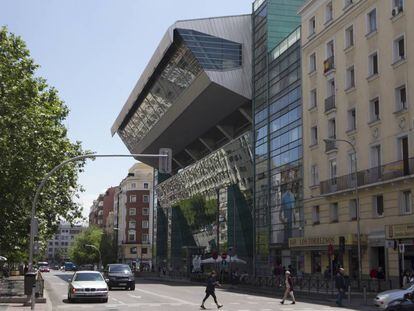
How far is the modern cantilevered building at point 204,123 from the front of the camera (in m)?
59.7

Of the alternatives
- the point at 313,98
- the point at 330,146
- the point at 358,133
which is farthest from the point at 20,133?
the point at 313,98

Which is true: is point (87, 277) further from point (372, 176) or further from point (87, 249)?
point (87, 249)

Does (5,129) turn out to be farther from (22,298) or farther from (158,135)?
(158,135)

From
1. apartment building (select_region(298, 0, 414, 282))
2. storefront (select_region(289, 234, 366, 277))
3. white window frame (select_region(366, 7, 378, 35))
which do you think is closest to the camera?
apartment building (select_region(298, 0, 414, 282))

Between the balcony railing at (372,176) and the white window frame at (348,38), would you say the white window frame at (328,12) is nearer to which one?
the white window frame at (348,38)

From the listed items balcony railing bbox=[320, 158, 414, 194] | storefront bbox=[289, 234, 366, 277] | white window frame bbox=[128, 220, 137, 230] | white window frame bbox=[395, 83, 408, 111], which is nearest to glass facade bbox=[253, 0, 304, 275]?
storefront bbox=[289, 234, 366, 277]

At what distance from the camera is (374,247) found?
3791cm

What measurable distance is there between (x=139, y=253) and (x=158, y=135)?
59.3 meters

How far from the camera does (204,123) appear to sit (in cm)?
7131

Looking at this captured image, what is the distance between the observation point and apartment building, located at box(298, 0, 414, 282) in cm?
3503

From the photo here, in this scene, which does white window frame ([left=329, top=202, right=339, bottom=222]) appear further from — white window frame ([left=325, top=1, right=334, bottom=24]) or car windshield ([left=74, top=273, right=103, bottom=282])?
car windshield ([left=74, top=273, right=103, bottom=282])

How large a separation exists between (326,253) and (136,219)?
97.1 metres

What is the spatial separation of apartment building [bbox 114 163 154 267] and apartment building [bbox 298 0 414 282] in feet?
296

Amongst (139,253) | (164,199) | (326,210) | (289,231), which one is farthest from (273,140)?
(139,253)
